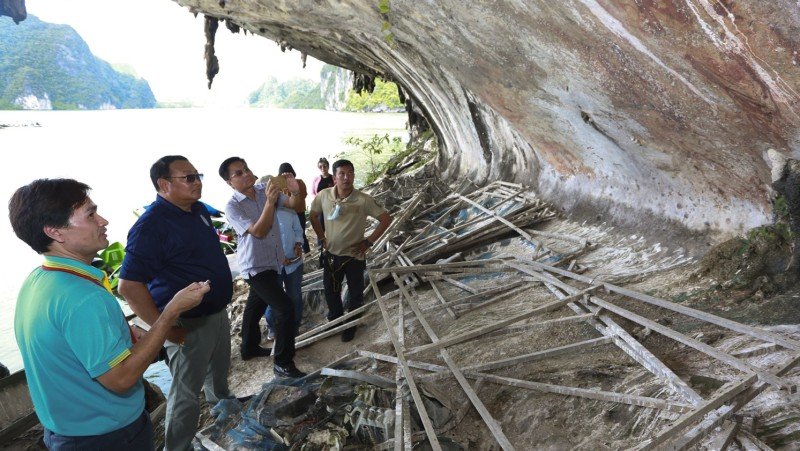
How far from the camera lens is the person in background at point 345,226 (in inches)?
173

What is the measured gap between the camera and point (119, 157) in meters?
37.2

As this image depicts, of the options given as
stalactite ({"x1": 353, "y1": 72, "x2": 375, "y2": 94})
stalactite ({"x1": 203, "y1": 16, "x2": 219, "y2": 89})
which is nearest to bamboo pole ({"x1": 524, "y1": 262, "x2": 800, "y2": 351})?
stalactite ({"x1": 203, "y1": 16, "x2": 219, "y2": 89})

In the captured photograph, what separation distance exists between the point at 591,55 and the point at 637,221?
2.11m

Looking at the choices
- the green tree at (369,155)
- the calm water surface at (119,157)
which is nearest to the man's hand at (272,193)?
the calm water surface at (119,157)

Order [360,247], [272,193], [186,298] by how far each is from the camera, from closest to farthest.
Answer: [186,298] → [272,193] → [360,247]

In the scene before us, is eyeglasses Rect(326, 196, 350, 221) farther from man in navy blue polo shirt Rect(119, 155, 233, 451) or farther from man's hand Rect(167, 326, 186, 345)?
man's hand Rect(167, 326, 186, 345)

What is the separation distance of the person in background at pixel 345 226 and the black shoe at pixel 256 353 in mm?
817

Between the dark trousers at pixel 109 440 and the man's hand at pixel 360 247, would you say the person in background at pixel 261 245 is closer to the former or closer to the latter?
the man's hand at pixel 360 247

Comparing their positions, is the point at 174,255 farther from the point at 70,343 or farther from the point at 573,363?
the point at 573,363

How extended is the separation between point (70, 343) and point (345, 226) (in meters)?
2.91

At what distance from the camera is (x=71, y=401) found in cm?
169

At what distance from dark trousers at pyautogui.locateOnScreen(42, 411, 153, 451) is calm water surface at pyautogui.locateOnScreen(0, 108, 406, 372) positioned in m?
8.37

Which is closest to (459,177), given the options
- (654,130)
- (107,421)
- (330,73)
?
(654,130)

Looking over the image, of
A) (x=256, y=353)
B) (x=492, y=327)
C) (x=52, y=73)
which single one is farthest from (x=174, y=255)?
(x=52, y=73)
